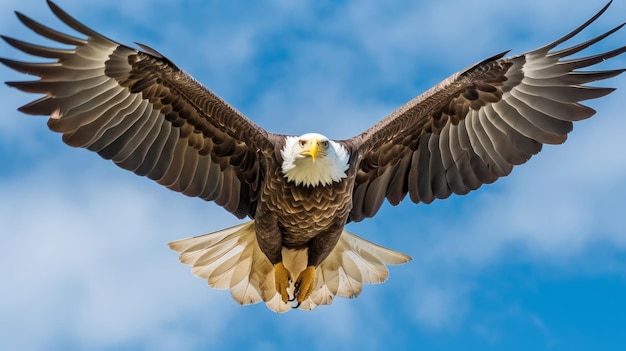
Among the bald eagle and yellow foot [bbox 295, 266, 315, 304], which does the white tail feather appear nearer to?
the bald eagle

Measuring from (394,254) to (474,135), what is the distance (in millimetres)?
1330

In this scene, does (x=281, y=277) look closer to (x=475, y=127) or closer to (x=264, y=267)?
(x=264, y=267)

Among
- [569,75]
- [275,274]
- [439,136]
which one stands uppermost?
[569,75]

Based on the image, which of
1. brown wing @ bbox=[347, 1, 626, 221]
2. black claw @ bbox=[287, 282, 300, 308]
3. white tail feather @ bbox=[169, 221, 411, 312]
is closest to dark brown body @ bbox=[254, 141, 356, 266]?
black claw @ bbox=[287, 282, 300, 308]

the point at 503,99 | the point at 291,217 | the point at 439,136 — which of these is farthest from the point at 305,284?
the point at 503,99

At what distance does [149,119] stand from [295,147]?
48.1 inches

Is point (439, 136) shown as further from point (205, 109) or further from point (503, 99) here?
point (205, 109)

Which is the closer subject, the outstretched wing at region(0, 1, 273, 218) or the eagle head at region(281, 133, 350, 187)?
the outstretched wing at region(0, 1, 273, 218)

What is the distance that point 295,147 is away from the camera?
8711mm

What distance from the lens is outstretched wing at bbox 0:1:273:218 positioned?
846 cm

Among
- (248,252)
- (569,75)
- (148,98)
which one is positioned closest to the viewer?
(148,98)

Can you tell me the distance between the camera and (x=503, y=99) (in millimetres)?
9688

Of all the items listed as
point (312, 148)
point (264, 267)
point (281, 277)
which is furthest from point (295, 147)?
point (264, 267)

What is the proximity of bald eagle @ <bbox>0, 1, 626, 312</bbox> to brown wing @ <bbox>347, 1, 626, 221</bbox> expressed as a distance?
0.04 feet
